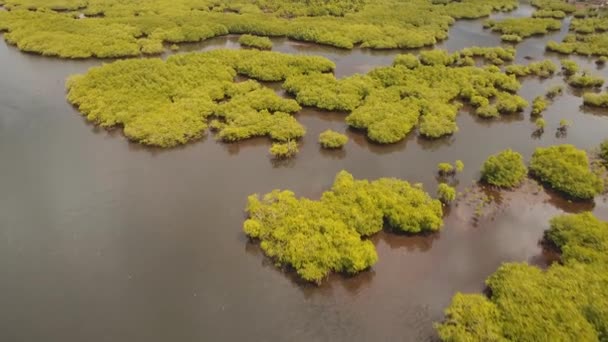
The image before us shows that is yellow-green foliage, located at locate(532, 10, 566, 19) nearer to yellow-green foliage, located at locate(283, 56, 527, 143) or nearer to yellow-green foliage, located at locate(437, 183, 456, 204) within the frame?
yellow-green foliage, located at locate(283, 56, 527, 143)

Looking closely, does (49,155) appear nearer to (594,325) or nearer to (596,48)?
(594,325)

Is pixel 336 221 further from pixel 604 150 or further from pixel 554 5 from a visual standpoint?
pixel 554 5

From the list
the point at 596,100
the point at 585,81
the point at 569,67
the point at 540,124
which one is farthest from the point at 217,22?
the point at 596,100

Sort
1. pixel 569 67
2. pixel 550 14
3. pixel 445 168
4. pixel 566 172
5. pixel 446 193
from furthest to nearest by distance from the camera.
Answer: pixel 550 14, pixel 569 67, pixel 445 168, pixel 566 172, pixel 446 193

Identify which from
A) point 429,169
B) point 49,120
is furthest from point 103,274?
point 429,169

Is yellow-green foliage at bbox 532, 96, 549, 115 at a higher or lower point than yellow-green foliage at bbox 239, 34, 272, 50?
lower

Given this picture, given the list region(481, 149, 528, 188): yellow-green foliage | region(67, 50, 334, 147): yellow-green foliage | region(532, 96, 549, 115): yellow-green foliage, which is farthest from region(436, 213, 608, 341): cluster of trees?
region(67, 50, 334, 147): yellow-green foliage
